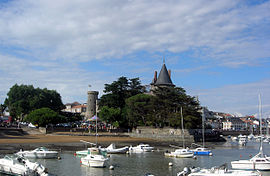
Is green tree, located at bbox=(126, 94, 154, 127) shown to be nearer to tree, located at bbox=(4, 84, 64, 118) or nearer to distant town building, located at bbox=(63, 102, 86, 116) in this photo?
tree, located at bbox=(4, 84, 64, 118)

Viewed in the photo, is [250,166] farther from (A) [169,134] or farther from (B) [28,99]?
(B) [28,99]

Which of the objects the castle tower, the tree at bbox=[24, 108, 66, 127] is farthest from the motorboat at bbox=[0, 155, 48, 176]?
the castle tower

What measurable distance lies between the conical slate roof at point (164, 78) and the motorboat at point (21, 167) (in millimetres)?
71495

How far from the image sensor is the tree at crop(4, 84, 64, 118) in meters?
98.3

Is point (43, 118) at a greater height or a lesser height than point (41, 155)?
greater

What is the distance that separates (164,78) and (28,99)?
1794 inches

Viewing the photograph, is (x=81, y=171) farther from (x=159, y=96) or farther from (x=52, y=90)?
(x=52, y=90)

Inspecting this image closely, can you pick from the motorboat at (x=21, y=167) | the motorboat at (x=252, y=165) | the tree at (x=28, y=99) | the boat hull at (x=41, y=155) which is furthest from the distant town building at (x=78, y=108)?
the motorboat at (x=21, y=167)

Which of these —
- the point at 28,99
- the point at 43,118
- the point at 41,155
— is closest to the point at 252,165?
the point at 41,155

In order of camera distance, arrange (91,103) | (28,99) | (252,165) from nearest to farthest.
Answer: (252,165)
(28,99)
(91,103)

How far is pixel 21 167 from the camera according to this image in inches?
908

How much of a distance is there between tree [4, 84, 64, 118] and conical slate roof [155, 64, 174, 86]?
37.7 m

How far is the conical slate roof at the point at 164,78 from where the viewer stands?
93.9 metres

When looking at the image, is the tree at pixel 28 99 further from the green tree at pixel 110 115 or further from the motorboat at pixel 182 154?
the motorboat at pixel 182 154
